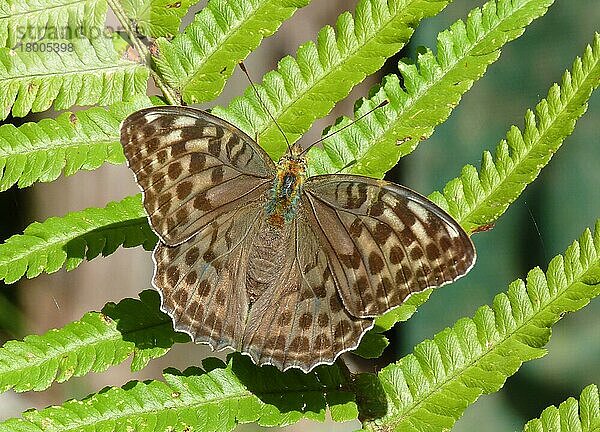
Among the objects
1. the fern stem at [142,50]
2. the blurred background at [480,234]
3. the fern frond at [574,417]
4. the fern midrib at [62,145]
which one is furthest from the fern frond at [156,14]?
the blurred background at [480,234]

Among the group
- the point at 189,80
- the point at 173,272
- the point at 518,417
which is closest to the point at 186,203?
the point at 173,272

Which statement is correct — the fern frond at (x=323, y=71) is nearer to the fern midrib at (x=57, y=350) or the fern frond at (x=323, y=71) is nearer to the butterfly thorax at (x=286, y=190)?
the butterfly thorax at (x=286, y=190)

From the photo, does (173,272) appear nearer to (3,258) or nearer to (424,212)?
(3,258)

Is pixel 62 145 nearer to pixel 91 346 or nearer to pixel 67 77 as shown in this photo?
pixel 67 77

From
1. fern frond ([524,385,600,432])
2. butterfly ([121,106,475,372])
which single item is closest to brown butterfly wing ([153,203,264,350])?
butterfly ([121,106,475,372])

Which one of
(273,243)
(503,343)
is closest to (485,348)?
(503,343)
